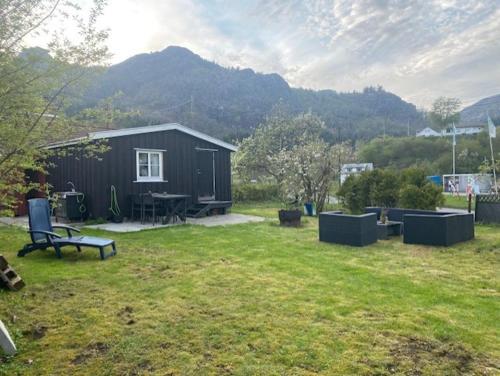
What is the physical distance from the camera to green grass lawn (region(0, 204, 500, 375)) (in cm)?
240

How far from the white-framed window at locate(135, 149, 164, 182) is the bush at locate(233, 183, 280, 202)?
6773 mm

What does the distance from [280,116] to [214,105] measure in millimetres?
12424

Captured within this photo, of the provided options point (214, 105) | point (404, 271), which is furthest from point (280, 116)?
point (404, 271)

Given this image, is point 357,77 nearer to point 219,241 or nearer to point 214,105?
point 219,241

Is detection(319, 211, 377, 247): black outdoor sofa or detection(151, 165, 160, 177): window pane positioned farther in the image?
detection(151, 165, 160, 177): window pane

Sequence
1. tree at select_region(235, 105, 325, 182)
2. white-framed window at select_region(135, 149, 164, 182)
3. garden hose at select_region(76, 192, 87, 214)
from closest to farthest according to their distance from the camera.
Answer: garden hose at select_region(76, 192, 87, 214), white-framed window at select_region(135, 149, 164, 182), tree at select_region(235, 105, 325, 182)

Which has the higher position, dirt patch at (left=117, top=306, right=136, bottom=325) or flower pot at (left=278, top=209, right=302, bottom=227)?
flower pot at (left=278, top=209, right=302, bottom=227)

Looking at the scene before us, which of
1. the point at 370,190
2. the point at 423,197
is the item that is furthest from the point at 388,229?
the point at 370,190

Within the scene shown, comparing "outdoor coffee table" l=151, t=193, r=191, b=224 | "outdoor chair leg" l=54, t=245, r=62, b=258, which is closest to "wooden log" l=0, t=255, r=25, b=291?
"outdoor chair leg" l=54, t=245, r=62, b=258

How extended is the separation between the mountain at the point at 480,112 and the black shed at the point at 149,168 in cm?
4330

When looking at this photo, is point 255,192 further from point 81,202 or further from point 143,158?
point 81,202

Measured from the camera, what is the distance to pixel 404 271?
15.3ft

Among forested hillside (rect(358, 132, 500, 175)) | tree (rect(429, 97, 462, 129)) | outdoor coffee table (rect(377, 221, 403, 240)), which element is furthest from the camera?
tree (rect(429, 97, 462, 129))

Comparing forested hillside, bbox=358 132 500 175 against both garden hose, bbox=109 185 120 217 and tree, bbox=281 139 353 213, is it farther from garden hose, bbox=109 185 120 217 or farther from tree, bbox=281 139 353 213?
garden hose, bbox=109 185 120 217
